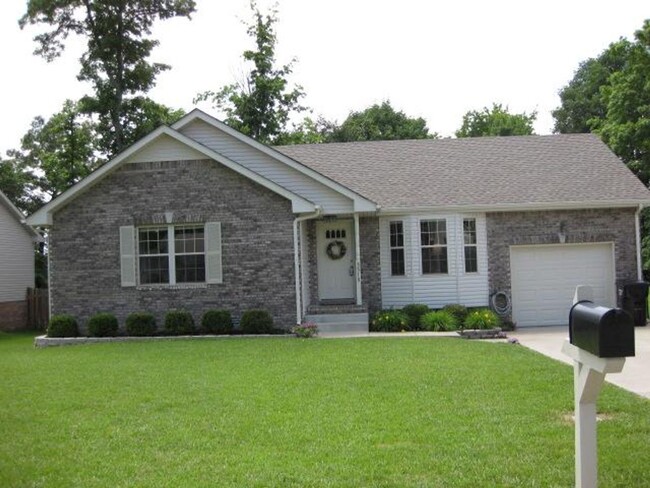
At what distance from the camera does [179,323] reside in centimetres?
1853

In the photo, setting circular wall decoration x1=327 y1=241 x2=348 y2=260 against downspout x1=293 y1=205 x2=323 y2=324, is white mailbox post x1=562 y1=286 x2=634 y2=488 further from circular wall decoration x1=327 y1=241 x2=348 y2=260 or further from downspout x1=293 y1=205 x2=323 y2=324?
circular wall decoration x1=327 y1=241 x2=348 y2=260

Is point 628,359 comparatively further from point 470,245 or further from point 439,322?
point 470,245

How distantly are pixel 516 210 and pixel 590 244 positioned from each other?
219 cm

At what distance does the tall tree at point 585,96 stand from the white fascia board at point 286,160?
87.4 ft

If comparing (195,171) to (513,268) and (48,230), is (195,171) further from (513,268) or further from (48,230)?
(513,268)

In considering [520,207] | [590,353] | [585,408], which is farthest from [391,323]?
[590,353]

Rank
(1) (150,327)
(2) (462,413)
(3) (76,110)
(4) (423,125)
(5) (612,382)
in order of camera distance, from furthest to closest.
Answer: (4) (423,125), (3) (76,110), (1) (150,327), (5) (612,382), (2) (462,413)

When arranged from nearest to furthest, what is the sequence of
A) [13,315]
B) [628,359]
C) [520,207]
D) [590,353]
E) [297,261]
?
1. [590,353]
2. [628,359]
3. [297,261]
4. [520,207]
5. [13,315]

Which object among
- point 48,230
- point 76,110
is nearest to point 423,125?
point 76,110

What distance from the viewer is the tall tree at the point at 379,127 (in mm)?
48263

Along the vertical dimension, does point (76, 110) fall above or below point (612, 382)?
above

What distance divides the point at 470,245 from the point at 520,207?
1614 mm

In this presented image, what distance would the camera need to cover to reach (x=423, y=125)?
51812 millimetres

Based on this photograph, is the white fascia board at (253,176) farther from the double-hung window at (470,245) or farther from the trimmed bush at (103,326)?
the trimmed bush at (103,326)
